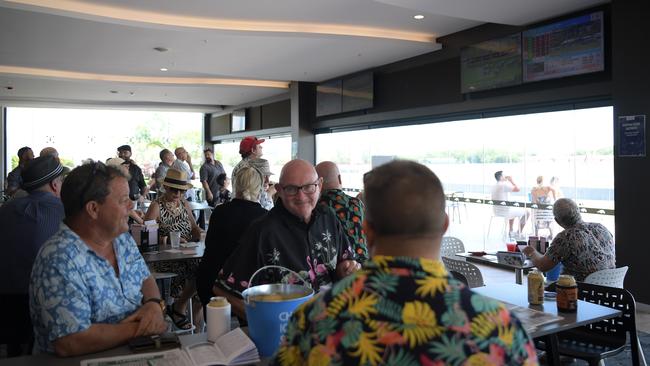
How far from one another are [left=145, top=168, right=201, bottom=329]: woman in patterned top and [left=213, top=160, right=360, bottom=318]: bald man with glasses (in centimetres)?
217

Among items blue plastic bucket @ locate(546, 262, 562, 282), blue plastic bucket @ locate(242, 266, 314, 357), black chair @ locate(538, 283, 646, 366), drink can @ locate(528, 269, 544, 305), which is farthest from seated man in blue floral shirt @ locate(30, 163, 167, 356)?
blue plastic bucket @ locate(546, 262, 562, 282)

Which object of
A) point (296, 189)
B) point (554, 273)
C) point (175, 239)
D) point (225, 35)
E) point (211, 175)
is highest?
point (225, 35)

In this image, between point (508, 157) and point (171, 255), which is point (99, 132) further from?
point (171, 255)

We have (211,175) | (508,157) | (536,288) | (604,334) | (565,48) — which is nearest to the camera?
(536,288)

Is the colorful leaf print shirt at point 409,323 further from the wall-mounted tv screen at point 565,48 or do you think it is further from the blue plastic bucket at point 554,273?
the wall-mounted tv screen at point 565,48

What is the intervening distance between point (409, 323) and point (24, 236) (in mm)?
2488

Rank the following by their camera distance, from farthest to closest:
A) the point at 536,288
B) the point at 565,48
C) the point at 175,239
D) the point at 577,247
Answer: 1. the point at 565,48
2. the point at 175,239
3. the point at 577,247
4. the point at 536,288

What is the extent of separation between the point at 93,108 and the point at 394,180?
14.8 meters

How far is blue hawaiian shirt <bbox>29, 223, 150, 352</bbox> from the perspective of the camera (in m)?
1.71

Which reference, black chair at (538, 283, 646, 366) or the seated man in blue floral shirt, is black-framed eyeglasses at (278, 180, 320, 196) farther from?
black chair at (538, 283, 646, 366)

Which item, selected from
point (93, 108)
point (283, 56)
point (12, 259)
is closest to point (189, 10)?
point (283, 56)

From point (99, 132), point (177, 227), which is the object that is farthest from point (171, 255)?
point (99, 132)

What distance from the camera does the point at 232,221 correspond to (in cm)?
315

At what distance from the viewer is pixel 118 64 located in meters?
8.68
